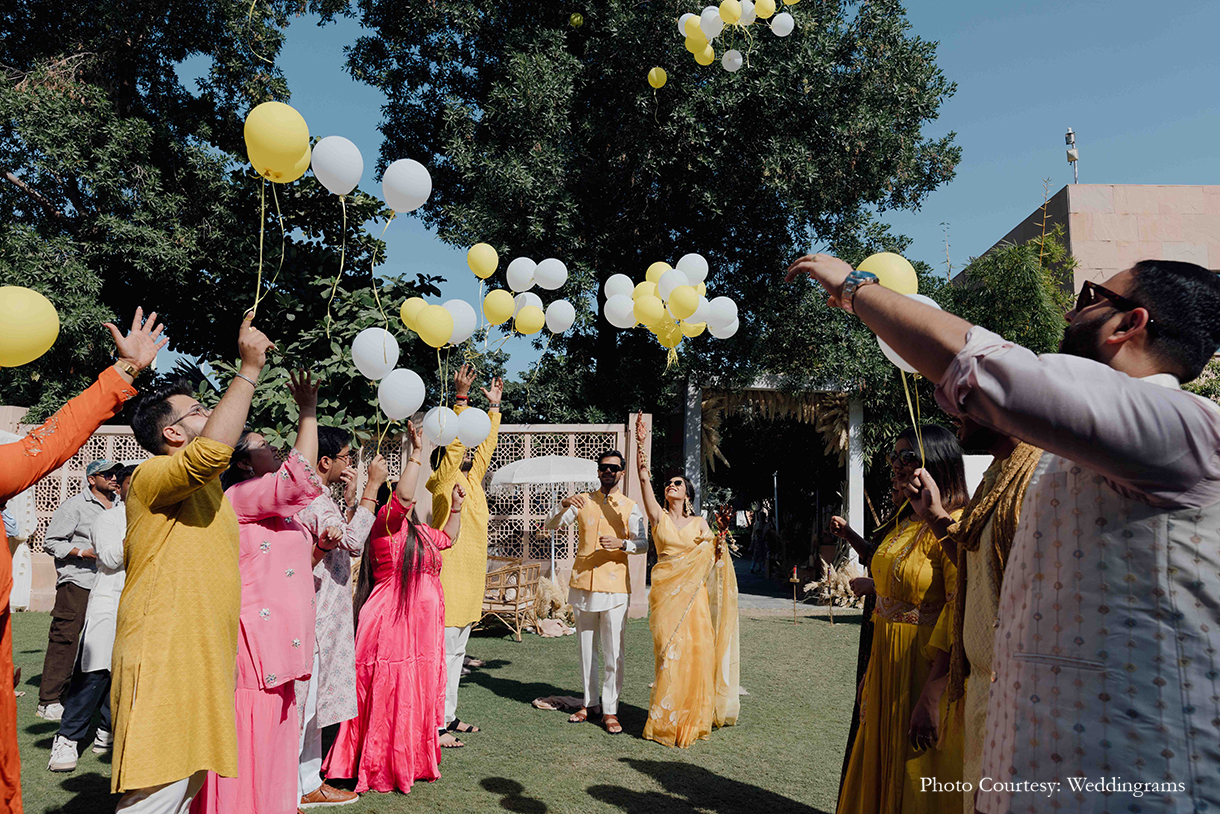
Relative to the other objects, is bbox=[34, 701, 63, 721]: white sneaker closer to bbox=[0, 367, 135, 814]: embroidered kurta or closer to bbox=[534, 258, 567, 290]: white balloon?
bbox=[0, 367, 135, 814]: embroidered kurta

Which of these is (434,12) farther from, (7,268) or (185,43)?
(7,268)

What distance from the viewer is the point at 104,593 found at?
5047 millimetres

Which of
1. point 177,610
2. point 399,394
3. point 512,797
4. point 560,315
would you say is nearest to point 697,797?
point 512,797

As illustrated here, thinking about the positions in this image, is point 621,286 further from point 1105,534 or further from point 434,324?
point 1105,534

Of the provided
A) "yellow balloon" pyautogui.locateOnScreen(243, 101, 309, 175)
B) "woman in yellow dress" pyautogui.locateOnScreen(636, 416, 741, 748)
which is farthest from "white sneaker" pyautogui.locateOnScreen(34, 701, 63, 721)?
"yellow balloon" pyautogui.locateOnScreen(243, 101, 309, 175)

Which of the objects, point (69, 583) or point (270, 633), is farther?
point (69, 583)

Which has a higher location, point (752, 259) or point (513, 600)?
point (752, 259)

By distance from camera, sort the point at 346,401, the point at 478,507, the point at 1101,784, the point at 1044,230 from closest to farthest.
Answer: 1. the point at 1101,784
2. the point at 478,507
3. the point at 346,401
4. the point at 1044,230

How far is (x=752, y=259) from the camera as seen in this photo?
39.7ft

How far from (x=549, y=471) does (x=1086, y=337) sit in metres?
8.68

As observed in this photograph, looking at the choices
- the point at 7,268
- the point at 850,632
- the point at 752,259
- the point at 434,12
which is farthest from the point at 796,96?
the point at 7,268

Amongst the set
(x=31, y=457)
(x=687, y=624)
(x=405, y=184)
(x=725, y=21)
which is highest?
(x=725, y=21)

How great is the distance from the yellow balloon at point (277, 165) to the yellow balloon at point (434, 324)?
129cm

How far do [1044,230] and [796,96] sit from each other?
7711 millimetres
